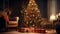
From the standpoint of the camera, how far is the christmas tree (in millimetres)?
7797

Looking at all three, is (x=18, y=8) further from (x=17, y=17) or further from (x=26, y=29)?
(x=26, y=29)

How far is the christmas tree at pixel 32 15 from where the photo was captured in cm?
780

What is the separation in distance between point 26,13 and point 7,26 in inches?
43.0

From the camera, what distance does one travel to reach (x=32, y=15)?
7824mm

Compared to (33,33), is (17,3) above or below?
above

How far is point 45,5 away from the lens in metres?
7.96

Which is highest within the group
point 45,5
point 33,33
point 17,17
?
point 45,5

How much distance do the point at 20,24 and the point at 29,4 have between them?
106 cm

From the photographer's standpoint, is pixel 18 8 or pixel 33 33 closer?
pixel 33 33

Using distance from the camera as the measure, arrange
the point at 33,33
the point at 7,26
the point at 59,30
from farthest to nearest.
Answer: the point at 7,26 < the point at 33,33 < the point at 59,30

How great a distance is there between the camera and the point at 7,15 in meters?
7.91

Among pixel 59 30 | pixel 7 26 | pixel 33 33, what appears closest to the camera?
pixel 59 30

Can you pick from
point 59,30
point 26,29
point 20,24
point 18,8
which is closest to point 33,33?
point 26,29

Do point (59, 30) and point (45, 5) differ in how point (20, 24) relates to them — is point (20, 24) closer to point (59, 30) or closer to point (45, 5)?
point (45, 5)
